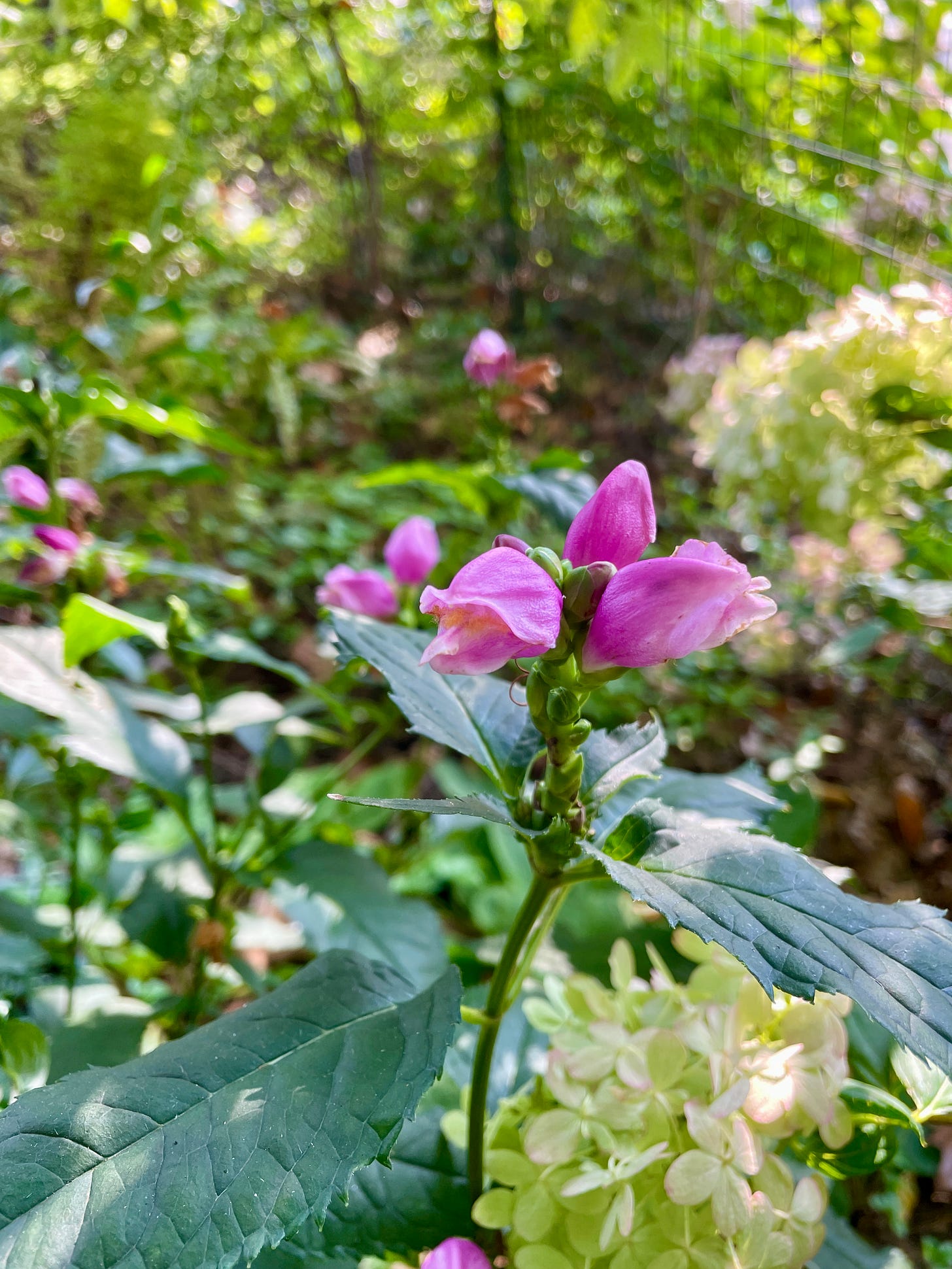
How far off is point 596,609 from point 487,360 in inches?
32.9

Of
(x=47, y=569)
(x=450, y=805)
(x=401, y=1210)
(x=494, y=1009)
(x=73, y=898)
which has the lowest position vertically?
(x=73, y=898)

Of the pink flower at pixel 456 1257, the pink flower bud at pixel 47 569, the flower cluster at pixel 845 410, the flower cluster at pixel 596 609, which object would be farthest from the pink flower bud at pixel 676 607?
the flower cluster at pixel 845 410

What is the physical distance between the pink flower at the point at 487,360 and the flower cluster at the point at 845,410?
46 centimetres

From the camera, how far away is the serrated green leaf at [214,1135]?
1.07 ft

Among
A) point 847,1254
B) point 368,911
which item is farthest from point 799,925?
point 368,911

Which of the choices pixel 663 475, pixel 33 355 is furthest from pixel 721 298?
pixel 33 355

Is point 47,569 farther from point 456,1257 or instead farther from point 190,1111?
point 456,1257

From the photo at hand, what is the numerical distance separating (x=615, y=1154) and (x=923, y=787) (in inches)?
48.8

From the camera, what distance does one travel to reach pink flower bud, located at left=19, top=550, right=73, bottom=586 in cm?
85

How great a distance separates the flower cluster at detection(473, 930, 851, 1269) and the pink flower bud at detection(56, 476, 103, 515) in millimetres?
812

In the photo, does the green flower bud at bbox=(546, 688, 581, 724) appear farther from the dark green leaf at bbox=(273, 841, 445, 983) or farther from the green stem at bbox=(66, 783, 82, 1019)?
the green stem at bbox=(66, 783, 82, 1019)

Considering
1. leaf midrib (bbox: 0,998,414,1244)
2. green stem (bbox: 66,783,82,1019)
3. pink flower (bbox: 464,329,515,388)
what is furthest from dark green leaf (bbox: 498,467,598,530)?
green stem (bbox: 66,783,82,1019)

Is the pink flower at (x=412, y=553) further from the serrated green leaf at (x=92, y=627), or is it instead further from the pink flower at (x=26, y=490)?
the pink flower at (x=26, y=490)

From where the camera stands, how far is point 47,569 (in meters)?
0.85
